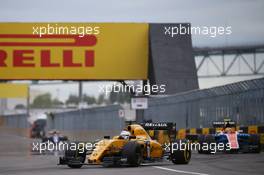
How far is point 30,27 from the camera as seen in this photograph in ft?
139

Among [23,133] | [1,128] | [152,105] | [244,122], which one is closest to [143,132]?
[244,122]

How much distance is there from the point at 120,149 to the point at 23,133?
73944 mm

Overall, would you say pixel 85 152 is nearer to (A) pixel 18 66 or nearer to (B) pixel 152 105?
(A) pixel 18 66

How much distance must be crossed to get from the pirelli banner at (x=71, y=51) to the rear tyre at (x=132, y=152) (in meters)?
20.5

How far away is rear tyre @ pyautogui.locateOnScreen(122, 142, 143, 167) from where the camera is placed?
21625 millimetres

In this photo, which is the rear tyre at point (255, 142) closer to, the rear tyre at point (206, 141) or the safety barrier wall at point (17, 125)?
the rear tyre at point (206, 141)

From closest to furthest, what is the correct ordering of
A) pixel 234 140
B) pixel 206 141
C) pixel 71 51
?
pixel 234 140, pixel 206 141, pixel 71 51

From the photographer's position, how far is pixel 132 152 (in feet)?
71.1

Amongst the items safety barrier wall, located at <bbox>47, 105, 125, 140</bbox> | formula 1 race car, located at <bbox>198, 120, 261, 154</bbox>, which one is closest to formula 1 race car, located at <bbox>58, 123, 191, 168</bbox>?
formula 1 race car, located at <bbox>198, 120, 261, 154</bbox>

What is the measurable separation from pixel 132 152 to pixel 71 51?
21.4m

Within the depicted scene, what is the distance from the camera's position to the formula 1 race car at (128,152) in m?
21.8

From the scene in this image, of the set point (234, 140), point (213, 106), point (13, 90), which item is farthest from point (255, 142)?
point (13, 90)
